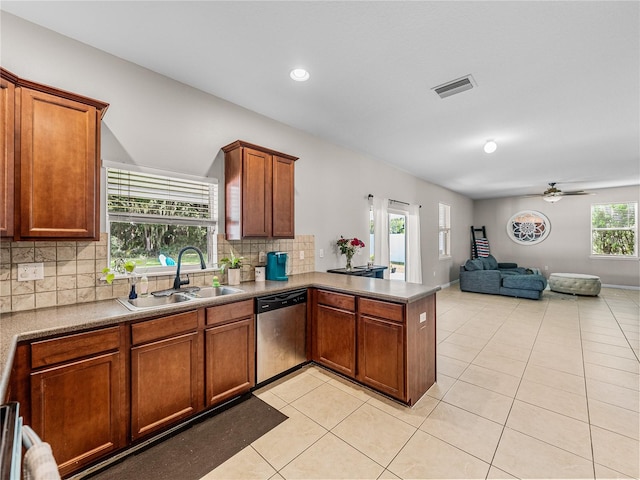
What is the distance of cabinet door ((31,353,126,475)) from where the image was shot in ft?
4.85

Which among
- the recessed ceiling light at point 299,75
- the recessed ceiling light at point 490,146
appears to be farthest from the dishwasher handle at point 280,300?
the recessed ceiling light at point 490,146

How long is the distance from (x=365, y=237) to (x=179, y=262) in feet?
9.96

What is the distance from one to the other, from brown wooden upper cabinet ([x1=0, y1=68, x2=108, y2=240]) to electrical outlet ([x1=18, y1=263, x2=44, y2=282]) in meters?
0.31

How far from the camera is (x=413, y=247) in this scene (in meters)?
A: 5.96

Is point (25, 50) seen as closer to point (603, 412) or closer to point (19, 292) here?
point (19, 292)

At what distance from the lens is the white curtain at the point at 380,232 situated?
4879 millimetres

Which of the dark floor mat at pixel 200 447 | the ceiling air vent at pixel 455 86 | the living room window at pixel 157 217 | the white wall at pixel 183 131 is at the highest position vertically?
the ceiling air vent at pixel 455 86

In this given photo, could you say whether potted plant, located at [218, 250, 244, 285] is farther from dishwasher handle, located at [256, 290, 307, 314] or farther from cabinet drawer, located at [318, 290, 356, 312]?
cabinet drawer, located at [318, 290, 356, 312]

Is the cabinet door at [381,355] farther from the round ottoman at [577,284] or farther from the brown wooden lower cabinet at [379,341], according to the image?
the round ottoman at [577,284]

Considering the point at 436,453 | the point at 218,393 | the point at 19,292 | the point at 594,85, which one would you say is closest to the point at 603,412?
the point at 436,453

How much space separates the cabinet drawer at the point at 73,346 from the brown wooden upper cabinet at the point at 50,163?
0.63 meters

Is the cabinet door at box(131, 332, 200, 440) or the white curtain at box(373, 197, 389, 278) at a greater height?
the white curtain at box(373, 197, 389, 278)

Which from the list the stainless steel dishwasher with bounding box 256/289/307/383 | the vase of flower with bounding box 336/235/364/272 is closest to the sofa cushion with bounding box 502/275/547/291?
the vase of flower with bounding box 336/235/364/272

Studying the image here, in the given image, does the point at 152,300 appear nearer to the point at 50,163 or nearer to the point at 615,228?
the point at 50,163
